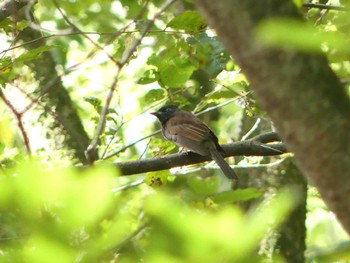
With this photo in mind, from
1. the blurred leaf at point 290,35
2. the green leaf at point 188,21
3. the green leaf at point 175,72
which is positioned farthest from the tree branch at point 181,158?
Result: the blurred leaf at point 290,35

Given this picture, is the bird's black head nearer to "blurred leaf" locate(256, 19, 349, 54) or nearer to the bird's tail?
the bird's tail

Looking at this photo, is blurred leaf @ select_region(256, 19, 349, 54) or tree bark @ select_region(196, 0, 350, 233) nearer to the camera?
blurred leaf @ select_region(256, 19, 349, 54)

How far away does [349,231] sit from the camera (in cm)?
141

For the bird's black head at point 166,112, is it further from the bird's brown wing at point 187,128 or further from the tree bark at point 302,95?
the tree bark at point 302,95

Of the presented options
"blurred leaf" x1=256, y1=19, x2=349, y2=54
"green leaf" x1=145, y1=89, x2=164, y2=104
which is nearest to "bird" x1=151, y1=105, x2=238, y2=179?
"green leaf" x1=145, y1=89, x2=164, y2=104

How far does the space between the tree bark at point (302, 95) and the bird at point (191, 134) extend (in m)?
3.57

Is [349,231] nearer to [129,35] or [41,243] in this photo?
[41,243]

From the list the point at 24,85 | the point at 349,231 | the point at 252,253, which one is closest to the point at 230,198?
the point at 349,231

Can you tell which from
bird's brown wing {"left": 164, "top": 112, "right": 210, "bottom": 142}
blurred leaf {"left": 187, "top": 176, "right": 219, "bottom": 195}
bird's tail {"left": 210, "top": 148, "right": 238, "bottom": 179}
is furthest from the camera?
bird's brown wing {"left": 164, "top": 112, "right": 210, "bottom": 142}

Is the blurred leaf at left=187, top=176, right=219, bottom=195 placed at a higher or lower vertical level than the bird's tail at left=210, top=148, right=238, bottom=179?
lower

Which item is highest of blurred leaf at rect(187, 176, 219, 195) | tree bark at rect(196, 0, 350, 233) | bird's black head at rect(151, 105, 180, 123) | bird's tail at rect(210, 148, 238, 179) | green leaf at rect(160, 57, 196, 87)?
Answer: bird's black head at rect(151, 105, 180, 123)

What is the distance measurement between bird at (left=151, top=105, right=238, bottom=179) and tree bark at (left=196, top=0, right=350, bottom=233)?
3566 mm

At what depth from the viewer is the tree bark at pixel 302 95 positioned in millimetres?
1371

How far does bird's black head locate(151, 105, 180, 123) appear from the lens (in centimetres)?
679
